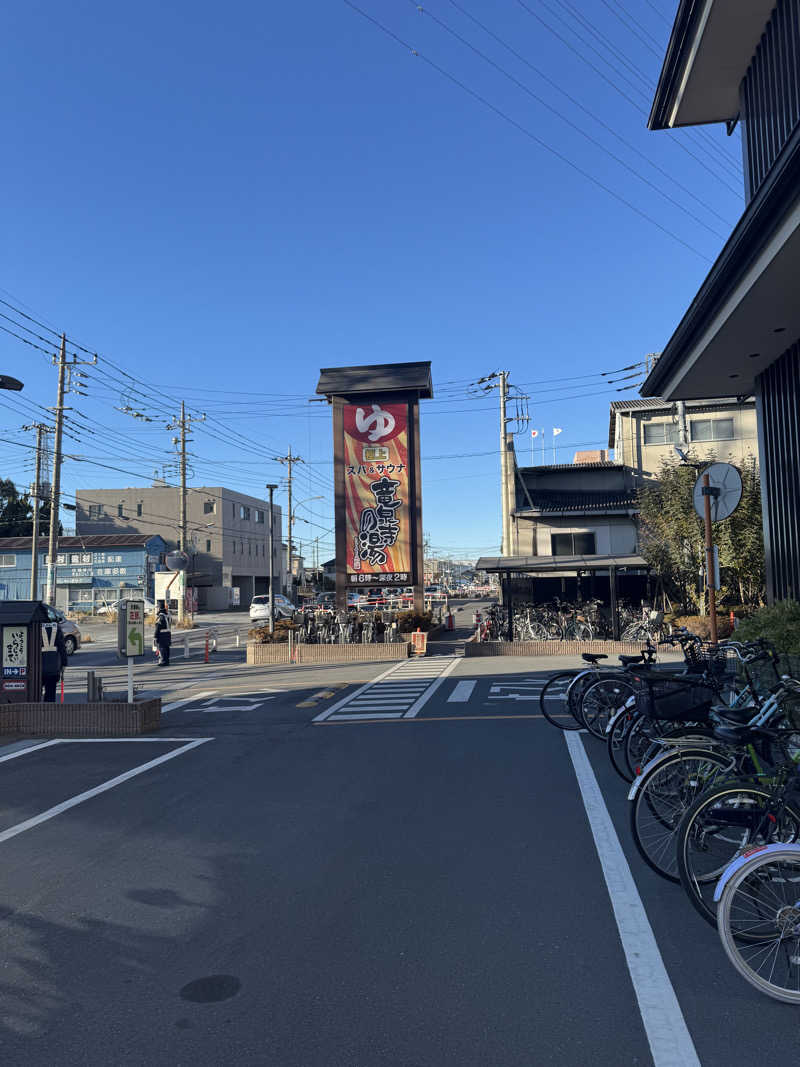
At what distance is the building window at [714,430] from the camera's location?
31922 millimetres

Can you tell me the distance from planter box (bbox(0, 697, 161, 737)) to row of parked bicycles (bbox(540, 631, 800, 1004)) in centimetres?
698

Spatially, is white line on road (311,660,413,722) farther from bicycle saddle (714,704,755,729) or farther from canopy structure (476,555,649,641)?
bicycle saddle (714,704,755,729)

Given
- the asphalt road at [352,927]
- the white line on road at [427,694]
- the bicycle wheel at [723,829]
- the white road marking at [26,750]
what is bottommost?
the white road marking at [26,750]

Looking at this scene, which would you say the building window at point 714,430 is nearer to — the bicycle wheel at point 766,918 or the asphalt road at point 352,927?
the asphalt road at point 352,927

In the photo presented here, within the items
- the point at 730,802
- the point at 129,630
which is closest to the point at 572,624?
the point at 129,630

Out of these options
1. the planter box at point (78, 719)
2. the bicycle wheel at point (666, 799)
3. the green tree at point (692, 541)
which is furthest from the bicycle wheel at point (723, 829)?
the green tree at point (692, 541)

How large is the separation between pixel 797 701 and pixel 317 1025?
4013 millimetres

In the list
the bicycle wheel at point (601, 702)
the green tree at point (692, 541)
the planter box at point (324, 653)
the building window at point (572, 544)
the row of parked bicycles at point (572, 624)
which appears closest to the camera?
the bicycle wheel at point (601, 702)

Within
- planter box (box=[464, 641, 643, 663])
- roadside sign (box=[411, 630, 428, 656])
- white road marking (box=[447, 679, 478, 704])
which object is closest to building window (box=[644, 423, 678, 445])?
planter box (box=[464, 641, 643, 663])

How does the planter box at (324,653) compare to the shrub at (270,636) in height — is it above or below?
below

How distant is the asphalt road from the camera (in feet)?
10.6

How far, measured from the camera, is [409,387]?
25812 mm

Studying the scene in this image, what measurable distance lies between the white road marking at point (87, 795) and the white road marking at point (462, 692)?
15.7 ft

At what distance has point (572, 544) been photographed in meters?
31.5
